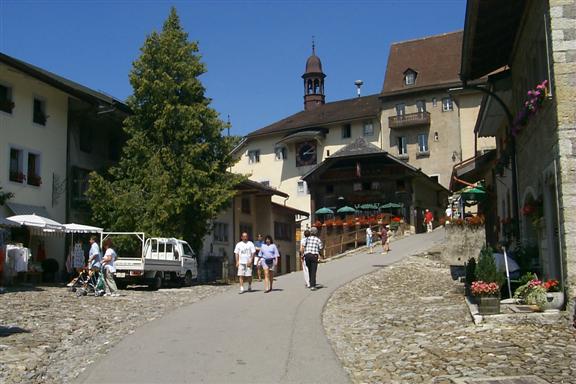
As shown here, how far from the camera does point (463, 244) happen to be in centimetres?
3156

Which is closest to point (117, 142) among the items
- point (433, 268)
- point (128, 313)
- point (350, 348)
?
point (433, 268)

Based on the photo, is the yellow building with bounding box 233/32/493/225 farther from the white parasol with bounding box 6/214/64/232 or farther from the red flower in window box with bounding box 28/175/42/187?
the white parasol with bounding box 6/214/64/232

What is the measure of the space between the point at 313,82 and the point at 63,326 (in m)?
71.4

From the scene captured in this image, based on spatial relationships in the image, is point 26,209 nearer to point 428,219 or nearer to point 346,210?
point 346,210

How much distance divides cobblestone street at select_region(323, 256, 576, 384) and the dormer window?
52842 millimetres

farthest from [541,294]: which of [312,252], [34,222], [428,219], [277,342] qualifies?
[428,219]

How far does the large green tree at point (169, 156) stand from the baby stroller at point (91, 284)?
5822 millimetres

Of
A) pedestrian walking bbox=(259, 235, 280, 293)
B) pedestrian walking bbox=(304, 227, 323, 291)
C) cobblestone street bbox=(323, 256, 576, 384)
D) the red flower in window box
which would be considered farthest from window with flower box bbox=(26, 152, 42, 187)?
cobblestone street bbox=(323, 256, 576, 384)

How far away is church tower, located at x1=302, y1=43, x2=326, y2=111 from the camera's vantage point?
81.6 metres

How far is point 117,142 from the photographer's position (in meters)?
35.3

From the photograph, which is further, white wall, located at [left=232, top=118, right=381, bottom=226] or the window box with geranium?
white wall, located at [left=232, top=118, right=381, bottom=226]

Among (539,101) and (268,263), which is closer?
(539,101)

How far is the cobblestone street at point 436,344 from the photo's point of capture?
28.1 feet

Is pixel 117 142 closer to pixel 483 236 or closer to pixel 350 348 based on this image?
pixel 483 236
